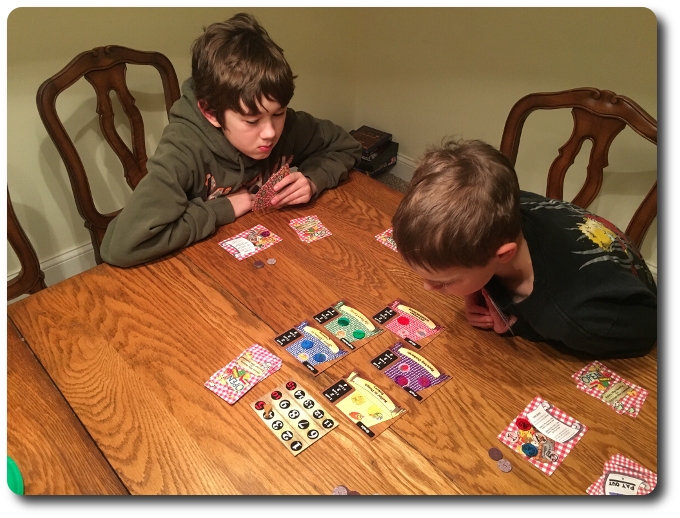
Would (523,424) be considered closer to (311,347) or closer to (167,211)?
(311,347)

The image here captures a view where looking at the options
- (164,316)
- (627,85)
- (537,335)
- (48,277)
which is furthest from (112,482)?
(627,85)

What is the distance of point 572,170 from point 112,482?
7.02ft

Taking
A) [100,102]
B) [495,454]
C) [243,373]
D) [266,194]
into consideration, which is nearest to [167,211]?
[266,194]

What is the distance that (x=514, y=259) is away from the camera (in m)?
0.99

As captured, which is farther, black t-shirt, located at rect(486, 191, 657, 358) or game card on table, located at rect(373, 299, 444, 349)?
game card on table, located at rect(373, 299, 444, 349)

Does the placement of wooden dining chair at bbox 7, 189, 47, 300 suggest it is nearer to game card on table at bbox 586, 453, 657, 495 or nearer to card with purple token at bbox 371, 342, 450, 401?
card with purple token at bbox 371, 342, 450, 401

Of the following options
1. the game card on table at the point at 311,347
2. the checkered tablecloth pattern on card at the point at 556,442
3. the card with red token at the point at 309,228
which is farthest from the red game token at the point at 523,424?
the card with red token at the point at 309,228

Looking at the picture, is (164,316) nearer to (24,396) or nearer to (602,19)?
(24,396)

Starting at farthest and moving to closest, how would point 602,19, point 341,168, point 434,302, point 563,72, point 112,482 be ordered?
point 563,72 → point 602,19 → point 341,168 → point 434,302 → point 112,482

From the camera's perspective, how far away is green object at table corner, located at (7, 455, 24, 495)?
785mm

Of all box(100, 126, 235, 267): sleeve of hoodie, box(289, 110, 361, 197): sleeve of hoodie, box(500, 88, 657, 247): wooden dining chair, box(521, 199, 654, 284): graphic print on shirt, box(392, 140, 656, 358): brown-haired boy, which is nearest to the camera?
box(392, 140, 656, 358): brown-haired boy

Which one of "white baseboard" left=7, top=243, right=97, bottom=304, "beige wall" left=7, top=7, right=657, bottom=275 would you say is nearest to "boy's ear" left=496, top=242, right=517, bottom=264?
"beige wall" left=7, top=7, right=657, bottom=275

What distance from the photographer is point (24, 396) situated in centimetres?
91

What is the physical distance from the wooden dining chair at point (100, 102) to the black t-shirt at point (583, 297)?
1.28m
